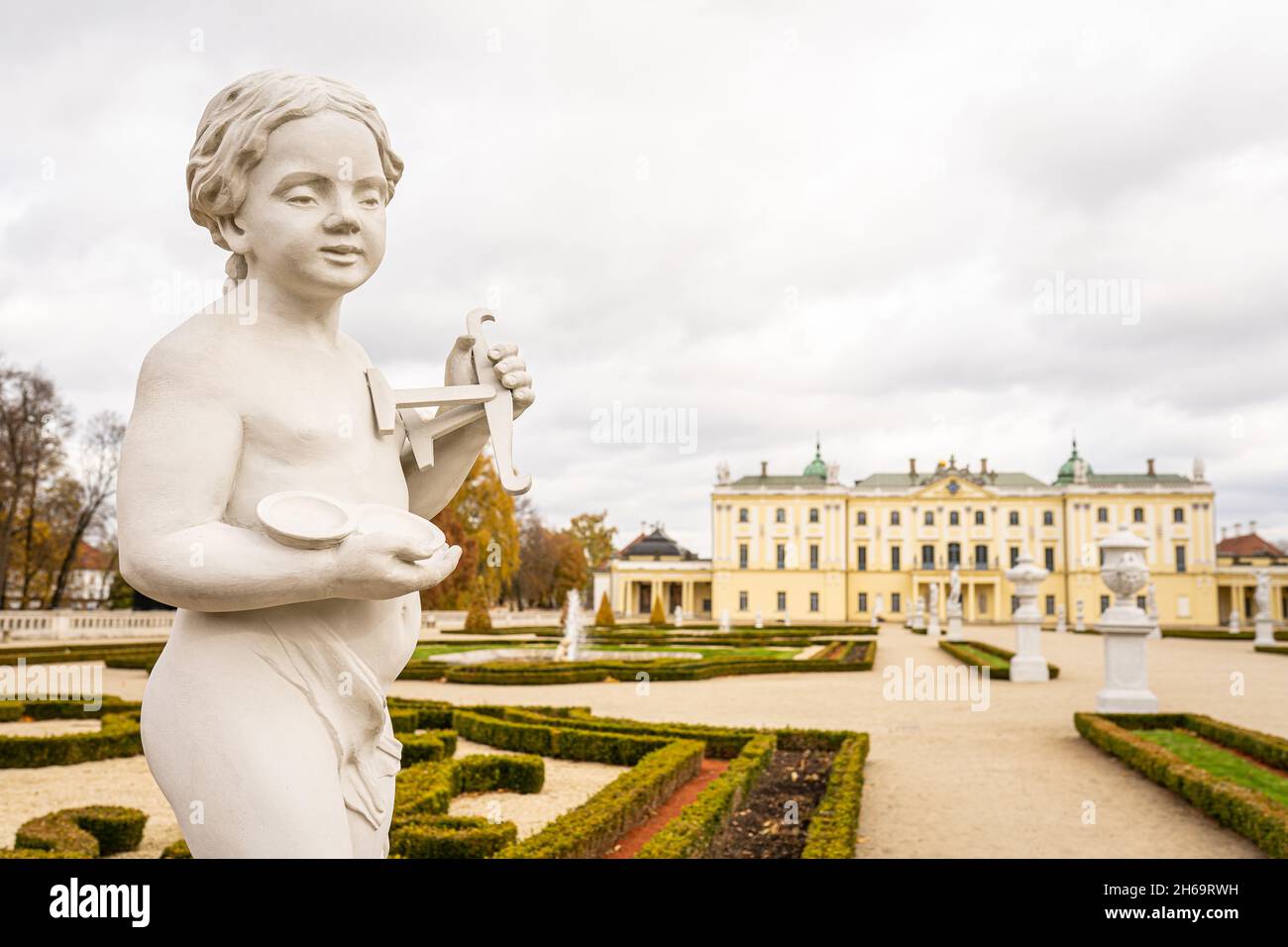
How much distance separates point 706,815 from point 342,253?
155 inches

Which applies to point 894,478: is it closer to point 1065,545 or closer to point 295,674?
point 1065,545

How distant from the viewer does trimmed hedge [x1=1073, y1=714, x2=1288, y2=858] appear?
16.3 ft

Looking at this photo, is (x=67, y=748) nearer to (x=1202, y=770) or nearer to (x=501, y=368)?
(x=501, y=368)

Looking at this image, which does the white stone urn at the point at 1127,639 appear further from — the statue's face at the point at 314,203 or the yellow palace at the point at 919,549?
the yellow palace at the point at 919,549

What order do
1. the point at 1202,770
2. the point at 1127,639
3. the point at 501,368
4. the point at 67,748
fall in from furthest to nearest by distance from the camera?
the point at 1127,639 < the point at 67,748 < the point at 1202,770 < the point at 501,368

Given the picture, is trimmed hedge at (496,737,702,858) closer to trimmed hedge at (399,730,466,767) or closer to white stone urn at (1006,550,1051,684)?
trimmed hedge at (399,730,466,767)

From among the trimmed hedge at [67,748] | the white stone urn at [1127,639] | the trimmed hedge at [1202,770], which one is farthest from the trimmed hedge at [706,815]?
the white stone urn at [1127,639]

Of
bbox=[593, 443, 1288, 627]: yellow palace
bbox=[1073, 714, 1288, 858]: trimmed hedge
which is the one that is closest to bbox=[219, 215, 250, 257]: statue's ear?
bbox=[1073, 714, 1288, 858]: trimmed hedge

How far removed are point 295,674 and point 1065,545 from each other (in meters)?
58.9

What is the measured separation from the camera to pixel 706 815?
4.86 m

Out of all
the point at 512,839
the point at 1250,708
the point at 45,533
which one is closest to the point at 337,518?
the point at 512,839

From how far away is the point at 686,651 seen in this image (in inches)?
838

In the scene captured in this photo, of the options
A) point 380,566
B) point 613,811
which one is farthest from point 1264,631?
point 380,566

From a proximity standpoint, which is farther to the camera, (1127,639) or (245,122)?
(1127,639)
